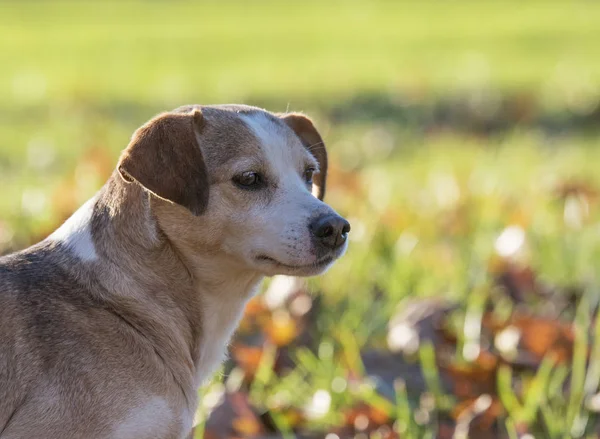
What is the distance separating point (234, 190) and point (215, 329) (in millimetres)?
464

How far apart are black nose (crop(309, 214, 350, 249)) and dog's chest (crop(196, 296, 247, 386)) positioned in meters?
0.40

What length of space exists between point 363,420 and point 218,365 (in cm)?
58

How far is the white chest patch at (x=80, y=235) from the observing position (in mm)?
3242

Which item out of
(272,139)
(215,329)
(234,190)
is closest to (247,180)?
(234,190)

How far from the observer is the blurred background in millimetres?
3971

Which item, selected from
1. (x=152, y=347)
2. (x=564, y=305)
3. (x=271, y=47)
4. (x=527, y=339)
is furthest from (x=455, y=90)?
(x=152, y=347)

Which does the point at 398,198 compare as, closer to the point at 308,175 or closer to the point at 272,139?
the point at 308,175

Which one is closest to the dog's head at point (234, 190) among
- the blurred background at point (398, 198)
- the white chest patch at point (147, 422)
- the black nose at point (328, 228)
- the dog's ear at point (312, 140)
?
the black nose at point (328, 228)

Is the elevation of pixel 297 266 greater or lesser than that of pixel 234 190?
lesser

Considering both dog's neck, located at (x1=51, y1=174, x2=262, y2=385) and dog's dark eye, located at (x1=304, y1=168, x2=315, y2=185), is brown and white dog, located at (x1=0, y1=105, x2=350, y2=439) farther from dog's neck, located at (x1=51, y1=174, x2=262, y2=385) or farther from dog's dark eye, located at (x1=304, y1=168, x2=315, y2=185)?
dog's dark eye, located at (x1=304, y1=168, x2=315, y2=185)

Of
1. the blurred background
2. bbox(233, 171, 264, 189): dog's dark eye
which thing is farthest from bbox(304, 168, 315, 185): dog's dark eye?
the blurred background

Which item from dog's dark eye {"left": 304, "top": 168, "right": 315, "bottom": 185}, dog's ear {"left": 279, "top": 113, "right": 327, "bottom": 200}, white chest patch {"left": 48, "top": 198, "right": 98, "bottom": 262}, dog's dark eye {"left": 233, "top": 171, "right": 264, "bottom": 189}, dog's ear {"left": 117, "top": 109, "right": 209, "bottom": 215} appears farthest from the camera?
dog's ear {"left": 279, "top": 113, "right": 327, "bottom": 200}

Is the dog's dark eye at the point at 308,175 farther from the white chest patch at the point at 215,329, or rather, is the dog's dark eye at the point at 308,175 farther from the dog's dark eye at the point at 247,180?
the white chest patch at the point at 215,329

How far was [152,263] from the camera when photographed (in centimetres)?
328
